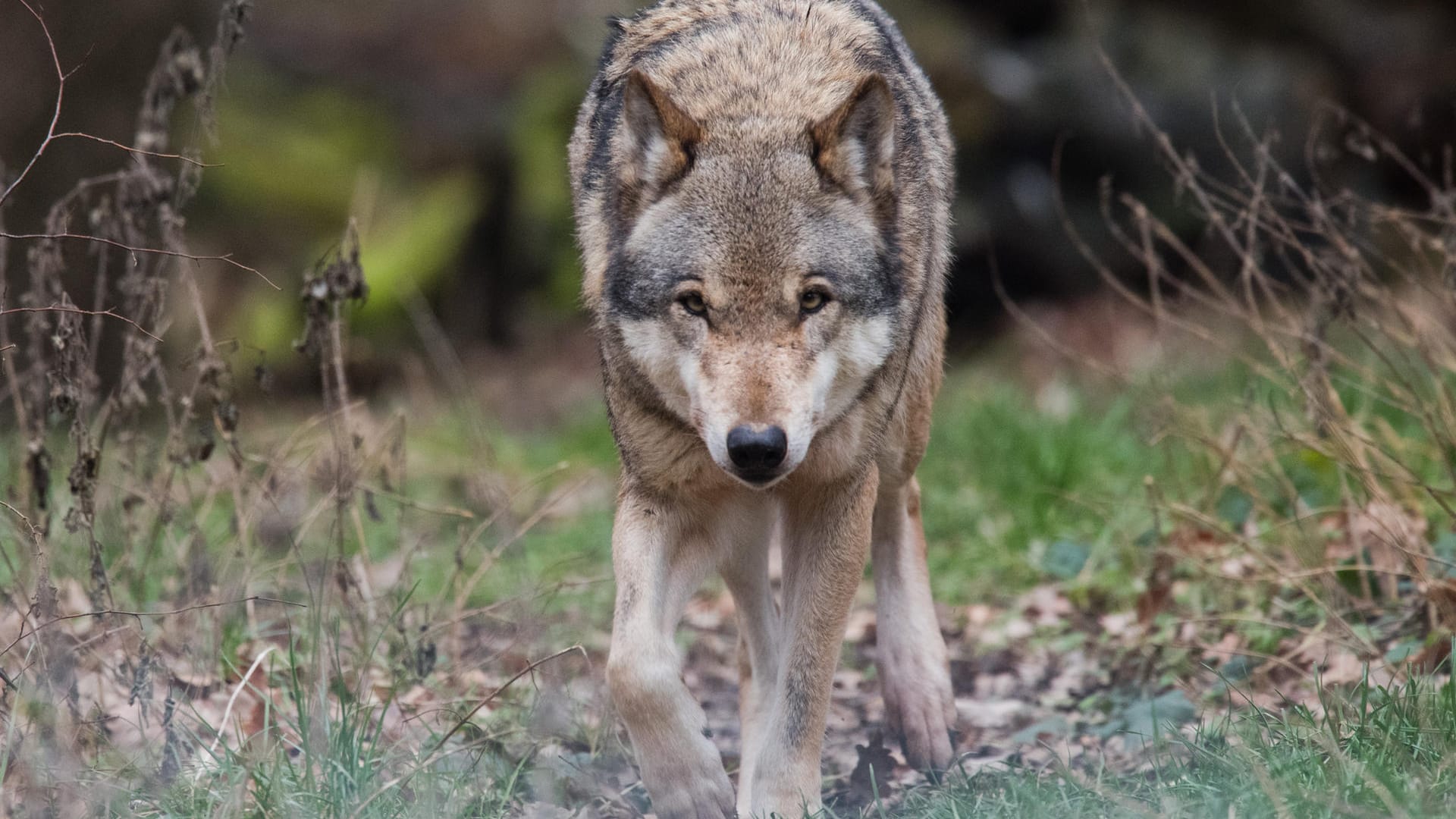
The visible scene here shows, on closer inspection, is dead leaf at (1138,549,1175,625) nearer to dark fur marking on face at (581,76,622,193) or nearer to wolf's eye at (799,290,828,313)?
wolf's eye at (799,290,828,313)

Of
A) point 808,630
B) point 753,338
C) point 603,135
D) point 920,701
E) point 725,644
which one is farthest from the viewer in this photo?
point 725,644

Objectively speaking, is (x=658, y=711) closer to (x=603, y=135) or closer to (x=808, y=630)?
(x=808, y=630)

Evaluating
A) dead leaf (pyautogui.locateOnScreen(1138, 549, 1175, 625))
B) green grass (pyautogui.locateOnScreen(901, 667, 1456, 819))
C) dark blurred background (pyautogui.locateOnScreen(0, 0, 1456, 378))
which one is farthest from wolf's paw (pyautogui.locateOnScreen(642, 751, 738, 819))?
dark blurred background (pyautogui.locateOnScreen(0, 0, 1456, 378))

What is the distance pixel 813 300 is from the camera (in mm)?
3859

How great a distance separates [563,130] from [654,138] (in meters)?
9.22

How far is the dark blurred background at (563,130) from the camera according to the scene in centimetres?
1145

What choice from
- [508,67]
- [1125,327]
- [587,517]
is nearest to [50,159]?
[587,517]

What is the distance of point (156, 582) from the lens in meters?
5.20

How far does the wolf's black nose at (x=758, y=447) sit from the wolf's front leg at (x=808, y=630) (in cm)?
73

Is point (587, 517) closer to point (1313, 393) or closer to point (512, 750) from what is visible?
point (512, 750)

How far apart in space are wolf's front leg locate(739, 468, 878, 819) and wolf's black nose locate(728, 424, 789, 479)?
73 centimetres

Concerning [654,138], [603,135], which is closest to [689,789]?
[654,138]

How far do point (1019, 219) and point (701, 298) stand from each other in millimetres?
8370

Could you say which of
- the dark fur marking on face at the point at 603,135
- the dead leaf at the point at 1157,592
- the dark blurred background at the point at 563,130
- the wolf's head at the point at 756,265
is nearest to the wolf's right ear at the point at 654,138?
the wolf's head at the point at 756,265
